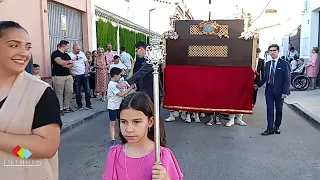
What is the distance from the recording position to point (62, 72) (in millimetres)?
10039

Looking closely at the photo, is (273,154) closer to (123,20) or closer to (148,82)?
(148,82)

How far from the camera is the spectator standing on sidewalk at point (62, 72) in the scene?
994 centimetres

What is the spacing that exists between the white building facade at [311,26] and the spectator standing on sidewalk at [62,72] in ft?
38.8

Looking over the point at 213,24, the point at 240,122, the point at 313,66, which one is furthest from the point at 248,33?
the point at 313,66

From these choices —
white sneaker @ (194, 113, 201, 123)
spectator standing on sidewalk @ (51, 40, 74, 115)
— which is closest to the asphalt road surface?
white sneaker @ (194, 113, 201, 123)

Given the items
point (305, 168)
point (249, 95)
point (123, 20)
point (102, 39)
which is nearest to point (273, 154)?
point (305, 168)

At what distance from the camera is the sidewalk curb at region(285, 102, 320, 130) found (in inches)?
354

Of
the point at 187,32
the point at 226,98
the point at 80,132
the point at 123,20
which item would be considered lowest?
the point at 80,132

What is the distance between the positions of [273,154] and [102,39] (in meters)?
11.6

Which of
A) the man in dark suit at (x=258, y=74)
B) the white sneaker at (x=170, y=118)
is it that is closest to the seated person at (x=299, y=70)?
the man in dark suit at (x=258, y=74)

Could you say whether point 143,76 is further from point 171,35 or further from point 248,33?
point 248,33

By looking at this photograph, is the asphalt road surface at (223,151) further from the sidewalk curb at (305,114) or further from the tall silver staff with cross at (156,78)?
the tall silver staff with cross at (156,78)

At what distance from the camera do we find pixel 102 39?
16594mm

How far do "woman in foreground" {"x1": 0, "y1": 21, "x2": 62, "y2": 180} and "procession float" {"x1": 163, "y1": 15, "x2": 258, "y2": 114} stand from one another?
6992mm
